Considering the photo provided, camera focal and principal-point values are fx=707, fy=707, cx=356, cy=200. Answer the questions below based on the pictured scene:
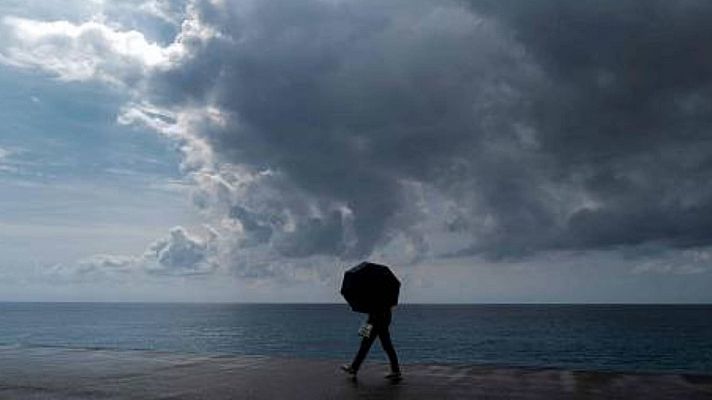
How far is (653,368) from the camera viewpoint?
72562mm

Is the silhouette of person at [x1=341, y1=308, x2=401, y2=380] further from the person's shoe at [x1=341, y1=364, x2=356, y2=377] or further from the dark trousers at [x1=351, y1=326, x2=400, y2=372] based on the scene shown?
the person's shoe at [x1=341, y1=364, x2=356, y2=377]

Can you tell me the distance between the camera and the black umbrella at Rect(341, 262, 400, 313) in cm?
1307

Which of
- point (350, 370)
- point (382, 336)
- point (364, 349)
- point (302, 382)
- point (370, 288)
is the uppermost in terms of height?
point (370, 288)

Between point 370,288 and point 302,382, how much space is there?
2.12 metres

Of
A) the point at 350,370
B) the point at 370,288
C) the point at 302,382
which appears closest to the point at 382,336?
the point at 370,288

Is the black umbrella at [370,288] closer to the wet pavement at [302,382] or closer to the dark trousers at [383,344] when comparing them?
the dark trousers at [383,344]

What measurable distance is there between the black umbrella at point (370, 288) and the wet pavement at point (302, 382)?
143 cm

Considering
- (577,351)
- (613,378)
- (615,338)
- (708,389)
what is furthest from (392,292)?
(615,338)

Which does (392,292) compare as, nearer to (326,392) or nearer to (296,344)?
(326,392)

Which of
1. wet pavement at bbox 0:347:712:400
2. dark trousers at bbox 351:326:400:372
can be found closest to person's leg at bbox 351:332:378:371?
dark trousers at bbox 351:326:400:372

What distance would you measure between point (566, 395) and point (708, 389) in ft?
8.49

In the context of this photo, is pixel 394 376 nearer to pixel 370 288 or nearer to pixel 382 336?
pixel 382 336

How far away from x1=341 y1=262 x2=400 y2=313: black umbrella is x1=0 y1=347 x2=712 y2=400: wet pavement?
1.43 m

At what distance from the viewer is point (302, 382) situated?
511 inches
